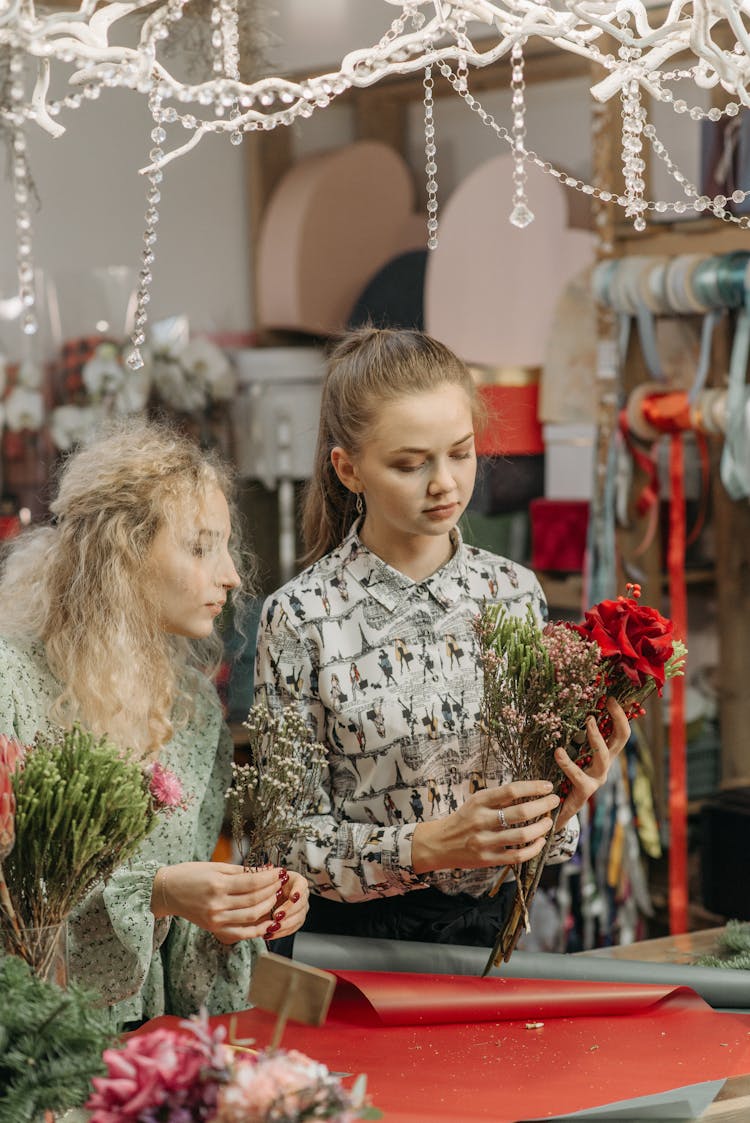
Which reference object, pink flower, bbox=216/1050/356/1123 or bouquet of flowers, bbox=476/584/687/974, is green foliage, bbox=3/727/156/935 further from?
bouquet of flowers, bbox=476/584/687/974

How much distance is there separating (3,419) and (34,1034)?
113 inches

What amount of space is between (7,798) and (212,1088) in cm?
29

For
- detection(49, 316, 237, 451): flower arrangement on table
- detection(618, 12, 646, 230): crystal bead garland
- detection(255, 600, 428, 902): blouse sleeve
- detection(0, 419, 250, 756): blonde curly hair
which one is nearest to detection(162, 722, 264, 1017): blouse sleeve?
detection(255, 600, 428, 902): blouse sleeve

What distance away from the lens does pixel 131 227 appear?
14.2ft

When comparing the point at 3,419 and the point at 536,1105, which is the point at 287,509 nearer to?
the point at 3,419

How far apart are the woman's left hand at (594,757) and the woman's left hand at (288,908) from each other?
0.99 feet

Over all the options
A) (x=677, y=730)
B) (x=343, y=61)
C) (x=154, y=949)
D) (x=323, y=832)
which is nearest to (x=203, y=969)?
(x=154, y=949)

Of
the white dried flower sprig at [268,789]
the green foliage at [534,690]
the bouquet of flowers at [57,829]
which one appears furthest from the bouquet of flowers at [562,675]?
the bouquet of flowers at [57,829]

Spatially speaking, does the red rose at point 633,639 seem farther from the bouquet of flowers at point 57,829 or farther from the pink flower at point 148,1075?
the pink flower at point 148,1075

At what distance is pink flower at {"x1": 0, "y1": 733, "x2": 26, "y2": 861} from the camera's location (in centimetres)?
113

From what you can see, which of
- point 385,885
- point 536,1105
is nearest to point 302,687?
point 385,885

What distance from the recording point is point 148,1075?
38.4 inches

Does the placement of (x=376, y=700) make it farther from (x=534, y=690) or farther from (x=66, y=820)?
(x=66, y=820)

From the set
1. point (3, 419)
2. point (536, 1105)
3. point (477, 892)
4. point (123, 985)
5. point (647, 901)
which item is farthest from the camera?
point (3, 419)
